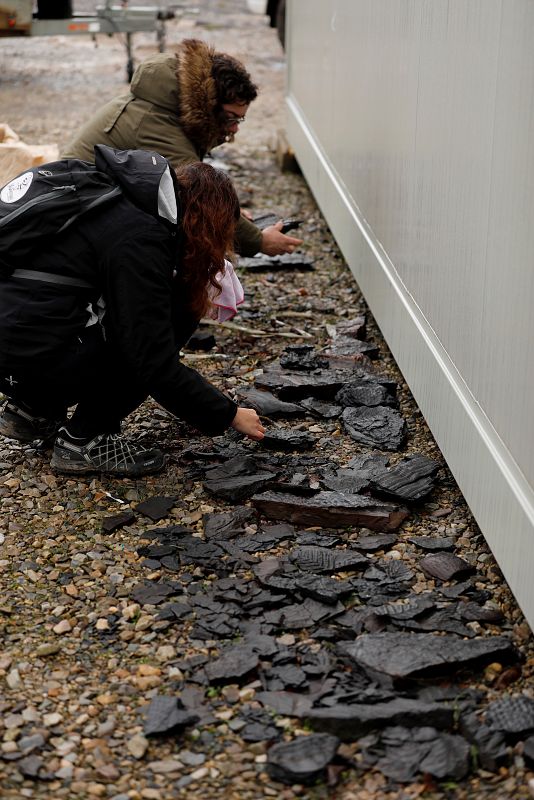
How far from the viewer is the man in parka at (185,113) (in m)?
5.02

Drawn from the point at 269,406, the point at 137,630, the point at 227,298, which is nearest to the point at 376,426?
the point at 269,406

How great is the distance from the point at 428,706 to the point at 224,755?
1.75 feet

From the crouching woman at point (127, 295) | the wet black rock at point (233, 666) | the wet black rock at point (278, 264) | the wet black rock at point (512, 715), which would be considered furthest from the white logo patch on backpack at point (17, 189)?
the wet black rock at point (278, 264)

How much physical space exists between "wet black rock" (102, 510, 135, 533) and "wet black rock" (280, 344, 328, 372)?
158 centimetres

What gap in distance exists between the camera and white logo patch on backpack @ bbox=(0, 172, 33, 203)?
3.68 meters

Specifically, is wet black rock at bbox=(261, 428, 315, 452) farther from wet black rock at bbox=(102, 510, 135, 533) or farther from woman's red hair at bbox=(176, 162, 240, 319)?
woman's red hair at bbox=(176, 162, 240, 319)

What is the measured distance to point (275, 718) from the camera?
2744 mm

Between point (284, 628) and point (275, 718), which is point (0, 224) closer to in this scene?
point (284, 628)

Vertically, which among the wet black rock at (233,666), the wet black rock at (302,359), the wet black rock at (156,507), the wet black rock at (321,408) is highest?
the wet black rock at (233,666)

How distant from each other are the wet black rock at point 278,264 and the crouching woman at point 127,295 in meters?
2.80

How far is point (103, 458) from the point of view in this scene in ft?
13.4

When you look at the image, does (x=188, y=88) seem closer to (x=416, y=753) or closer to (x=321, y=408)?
(x=321, y=408)

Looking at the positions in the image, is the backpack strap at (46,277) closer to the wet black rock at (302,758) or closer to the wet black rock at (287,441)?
the wet black rock at (287,441)

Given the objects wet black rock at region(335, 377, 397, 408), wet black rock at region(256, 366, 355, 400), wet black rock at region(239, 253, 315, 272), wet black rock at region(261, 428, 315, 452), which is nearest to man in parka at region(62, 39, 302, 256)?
wet black rock at region(256, 366, 355, 400)
